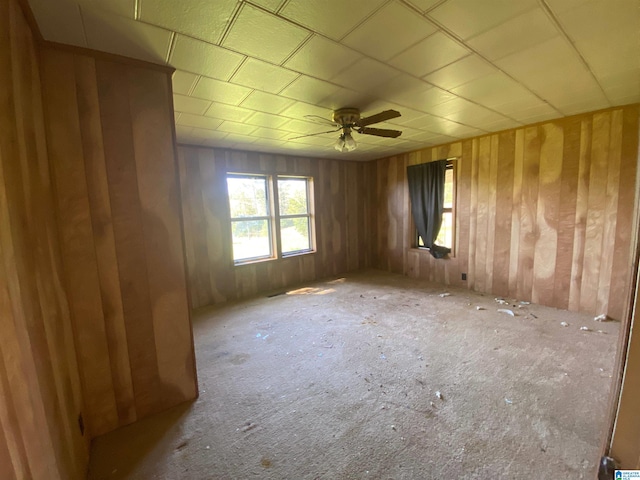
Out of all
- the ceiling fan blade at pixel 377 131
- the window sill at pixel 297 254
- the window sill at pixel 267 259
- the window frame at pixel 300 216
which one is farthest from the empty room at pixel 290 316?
the window sill at pixel 297 254

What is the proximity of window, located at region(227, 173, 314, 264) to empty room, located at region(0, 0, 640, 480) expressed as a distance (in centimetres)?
117

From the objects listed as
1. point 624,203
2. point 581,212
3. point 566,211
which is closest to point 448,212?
point 566,211

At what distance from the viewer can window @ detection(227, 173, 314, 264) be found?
4.30m

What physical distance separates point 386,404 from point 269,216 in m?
3.43

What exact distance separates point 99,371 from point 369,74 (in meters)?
2.70

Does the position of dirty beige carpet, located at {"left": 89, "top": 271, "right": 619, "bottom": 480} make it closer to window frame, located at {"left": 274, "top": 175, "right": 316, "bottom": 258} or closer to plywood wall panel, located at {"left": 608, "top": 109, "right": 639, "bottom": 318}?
plywood wall panel, located at {"left": 608, "top": 109, "right": 639, "bottom": 318}

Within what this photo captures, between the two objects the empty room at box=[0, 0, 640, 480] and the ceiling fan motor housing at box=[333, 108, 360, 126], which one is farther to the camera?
the ceiling fan motor housing at box=[333, 108, 360, 126]

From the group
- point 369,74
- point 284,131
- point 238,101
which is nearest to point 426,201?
point 284,131

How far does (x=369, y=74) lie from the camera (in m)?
1.93

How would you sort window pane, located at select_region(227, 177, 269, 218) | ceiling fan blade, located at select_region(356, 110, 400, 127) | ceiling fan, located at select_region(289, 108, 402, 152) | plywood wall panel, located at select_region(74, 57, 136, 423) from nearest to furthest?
1. plywood wall panel, located at select_region(74, 57, 136, 423)
2. ceiling fan blade, located at select_region(356, 110, 400, 127)
3. ceiling fan, located at select_region(289, 108, 402, 152)
4. window pane, located at select_region(227, 177, 269, 218)

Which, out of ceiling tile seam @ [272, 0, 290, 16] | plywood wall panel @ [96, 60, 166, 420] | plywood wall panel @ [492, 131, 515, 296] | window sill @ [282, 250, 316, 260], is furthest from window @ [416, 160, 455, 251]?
plywood wall panel @ [96, 60, 166, 420]

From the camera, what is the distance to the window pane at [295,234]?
4.81m

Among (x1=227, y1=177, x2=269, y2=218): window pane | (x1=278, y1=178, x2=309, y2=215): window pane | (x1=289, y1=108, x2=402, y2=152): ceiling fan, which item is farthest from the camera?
(x1=278, y1=178, x2=309, y2=215): window pane

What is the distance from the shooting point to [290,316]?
11.2 ft
